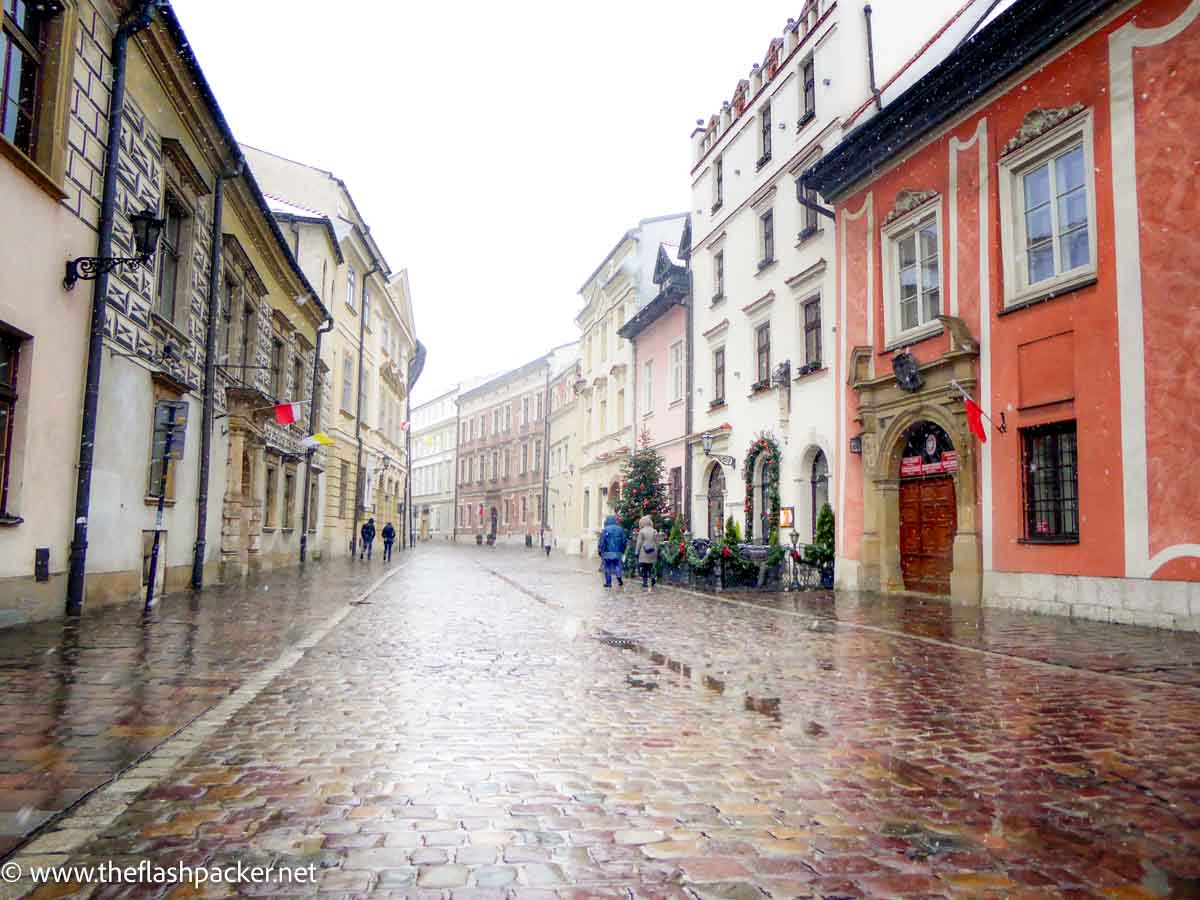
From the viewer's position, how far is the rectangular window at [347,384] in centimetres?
3303

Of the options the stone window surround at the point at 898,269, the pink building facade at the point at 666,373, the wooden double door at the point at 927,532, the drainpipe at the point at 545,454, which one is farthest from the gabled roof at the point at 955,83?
the drainpipe at the point at 545,454

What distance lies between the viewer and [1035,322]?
13727 mm

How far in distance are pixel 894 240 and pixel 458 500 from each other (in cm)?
6229

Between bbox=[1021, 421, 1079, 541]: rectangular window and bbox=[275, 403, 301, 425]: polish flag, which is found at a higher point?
bbox=[275, 403, 301, 425]: polish flag

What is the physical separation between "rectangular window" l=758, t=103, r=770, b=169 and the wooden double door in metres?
10.6

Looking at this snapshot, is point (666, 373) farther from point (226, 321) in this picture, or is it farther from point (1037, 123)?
point (1037, 123)

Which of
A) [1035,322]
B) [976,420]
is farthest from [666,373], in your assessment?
[1035,322]

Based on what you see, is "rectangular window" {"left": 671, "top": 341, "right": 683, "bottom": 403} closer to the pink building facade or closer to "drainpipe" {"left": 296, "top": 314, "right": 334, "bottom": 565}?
the pink building facade

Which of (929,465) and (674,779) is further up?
(929,465)

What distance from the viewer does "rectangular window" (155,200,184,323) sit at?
14.4 m

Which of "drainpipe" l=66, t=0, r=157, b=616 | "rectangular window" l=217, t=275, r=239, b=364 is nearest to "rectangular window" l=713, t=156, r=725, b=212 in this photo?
"rectangular window" l=217, t=275, r=239, b=364

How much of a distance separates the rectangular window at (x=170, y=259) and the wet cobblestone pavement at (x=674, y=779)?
26.7 ft

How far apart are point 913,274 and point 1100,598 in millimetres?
7461

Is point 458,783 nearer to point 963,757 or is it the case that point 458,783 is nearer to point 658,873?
point 658,873
